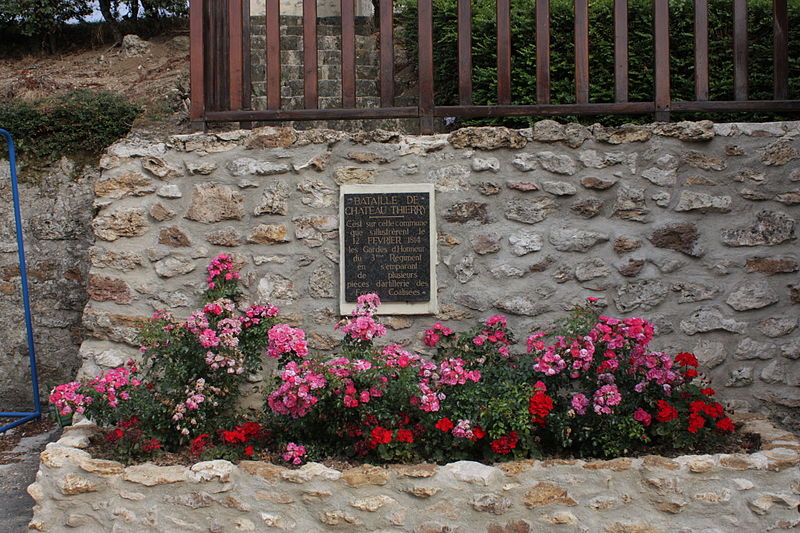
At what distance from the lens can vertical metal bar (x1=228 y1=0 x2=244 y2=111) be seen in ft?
13.6

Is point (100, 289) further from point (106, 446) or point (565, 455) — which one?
point (565, 455)

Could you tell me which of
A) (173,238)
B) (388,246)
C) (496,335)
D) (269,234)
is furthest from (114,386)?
(496,335)

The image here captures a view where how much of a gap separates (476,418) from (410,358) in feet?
1.47

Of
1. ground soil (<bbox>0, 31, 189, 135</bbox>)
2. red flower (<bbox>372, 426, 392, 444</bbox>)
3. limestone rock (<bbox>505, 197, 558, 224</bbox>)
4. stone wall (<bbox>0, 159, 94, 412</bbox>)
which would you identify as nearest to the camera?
red flower (<bbox>372, 426, 392, 444</bbox>)

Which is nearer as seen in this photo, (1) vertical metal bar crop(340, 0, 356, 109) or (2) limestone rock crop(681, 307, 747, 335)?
(2) limestone rock crop(681, 307, 747, 335)

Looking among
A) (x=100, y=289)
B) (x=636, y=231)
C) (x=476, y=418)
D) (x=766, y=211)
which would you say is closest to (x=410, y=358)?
(x=476, y=418)

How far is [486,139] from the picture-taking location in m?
3.96

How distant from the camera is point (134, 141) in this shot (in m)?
4.06

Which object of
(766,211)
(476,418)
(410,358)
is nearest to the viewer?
(476,418)

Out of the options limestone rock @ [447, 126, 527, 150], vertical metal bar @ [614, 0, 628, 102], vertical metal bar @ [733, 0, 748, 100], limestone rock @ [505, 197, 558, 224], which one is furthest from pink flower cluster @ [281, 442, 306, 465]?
vertical metal bar @ [733, 0, 748, 100]

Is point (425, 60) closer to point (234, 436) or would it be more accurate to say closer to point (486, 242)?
point (486, 242)

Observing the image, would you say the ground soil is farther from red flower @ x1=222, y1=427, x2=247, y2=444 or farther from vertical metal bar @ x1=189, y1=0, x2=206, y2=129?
red flower @ x1=222, y1=427, x2=247, y2=444

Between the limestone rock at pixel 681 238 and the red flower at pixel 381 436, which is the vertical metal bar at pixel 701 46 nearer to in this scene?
the limestone rock at pixel 681 238

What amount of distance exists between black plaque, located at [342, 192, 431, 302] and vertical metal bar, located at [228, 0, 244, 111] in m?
0.93
